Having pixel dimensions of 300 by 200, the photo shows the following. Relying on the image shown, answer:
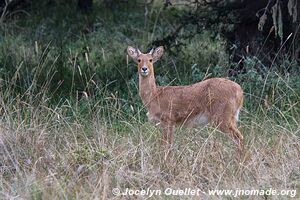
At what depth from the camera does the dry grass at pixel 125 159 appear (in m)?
6.09

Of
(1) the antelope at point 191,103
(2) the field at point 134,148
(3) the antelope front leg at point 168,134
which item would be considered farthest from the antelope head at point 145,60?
(3) the antelope front leg at point 168,134

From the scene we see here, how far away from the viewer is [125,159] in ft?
21.4

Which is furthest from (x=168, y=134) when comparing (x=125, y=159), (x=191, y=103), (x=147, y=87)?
(x=125, y=159)

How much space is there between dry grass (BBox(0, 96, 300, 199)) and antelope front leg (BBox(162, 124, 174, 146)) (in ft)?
0.21

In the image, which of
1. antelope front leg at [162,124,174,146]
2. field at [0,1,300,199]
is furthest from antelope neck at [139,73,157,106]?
antelope front leg at [162,124,174,146]

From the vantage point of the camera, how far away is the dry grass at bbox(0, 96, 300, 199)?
6090mm

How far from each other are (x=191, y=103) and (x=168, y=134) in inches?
17.5

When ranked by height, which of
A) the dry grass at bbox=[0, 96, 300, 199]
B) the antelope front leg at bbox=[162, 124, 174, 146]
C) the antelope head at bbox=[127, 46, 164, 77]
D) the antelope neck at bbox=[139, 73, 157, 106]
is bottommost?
the antelope front leg at bbox=[162, 124, 174, 146]

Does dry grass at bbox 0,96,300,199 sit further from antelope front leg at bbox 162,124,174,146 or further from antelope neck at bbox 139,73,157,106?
antelope neck at bbox 139,73,157,106

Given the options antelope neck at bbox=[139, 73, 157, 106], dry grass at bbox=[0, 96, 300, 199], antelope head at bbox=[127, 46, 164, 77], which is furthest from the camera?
Result: antelope neck at bbox=[139, 73, 157, 106]

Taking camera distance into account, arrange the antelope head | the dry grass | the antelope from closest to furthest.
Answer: the dry grass, the antelope, the antelope head

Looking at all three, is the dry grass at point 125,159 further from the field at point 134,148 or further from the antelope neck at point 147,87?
the antelope neck at point 147,87

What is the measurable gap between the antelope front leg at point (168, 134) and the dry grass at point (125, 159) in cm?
6

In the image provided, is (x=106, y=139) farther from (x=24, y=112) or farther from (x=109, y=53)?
(x=109, y=53)
